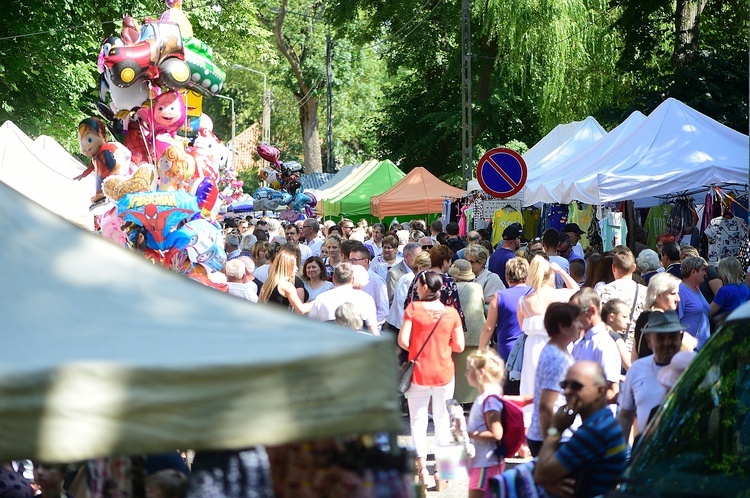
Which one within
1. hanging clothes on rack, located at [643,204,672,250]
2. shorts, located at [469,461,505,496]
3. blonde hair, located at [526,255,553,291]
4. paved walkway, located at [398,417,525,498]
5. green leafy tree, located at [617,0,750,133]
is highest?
green leafy tree, located at [617,0,750,133]

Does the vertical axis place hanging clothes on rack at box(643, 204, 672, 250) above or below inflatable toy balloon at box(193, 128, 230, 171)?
below

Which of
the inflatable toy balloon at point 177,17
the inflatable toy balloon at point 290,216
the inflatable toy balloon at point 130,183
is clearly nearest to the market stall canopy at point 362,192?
Answer: the inflatable toy balloon at point 290,216

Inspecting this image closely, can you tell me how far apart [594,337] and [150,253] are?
7.03 meters

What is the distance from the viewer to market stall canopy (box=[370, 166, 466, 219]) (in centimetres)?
2783

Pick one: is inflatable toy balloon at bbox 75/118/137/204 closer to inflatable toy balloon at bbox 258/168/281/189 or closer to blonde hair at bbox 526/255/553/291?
blonde hair at bbox 526/255/553/291

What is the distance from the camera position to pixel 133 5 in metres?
29.5

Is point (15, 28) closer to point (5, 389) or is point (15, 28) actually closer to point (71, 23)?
point (71, 23)

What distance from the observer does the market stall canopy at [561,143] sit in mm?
21697

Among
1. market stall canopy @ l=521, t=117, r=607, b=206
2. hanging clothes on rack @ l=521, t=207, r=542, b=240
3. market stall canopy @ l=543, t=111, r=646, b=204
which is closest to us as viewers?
market stall canopy @ l=543, t=111, r=646, b=204

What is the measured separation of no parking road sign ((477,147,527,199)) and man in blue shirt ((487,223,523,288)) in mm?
1992

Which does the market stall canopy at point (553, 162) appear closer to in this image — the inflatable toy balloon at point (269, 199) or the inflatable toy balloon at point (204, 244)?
the inflatable toy balloon at point (204, 244)

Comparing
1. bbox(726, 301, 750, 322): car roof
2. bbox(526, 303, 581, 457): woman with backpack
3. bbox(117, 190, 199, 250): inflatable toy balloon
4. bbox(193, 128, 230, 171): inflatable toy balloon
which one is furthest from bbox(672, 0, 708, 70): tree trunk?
bbox(726, 301, 750, 322): car roof

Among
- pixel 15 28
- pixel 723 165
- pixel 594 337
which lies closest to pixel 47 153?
pixel 15 28

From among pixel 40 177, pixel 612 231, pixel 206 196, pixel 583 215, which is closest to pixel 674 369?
pixel 206 196
